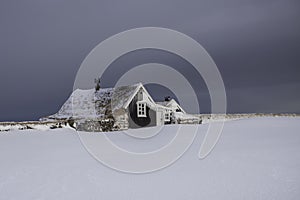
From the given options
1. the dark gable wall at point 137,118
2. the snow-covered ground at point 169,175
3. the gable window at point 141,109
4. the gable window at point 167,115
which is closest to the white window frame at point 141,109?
the gable window at point 141,109

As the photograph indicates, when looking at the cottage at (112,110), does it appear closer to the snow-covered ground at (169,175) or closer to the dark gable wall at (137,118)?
the dark gable wall at (137,118)

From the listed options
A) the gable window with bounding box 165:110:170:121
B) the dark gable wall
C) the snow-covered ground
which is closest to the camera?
the snow-covered ground

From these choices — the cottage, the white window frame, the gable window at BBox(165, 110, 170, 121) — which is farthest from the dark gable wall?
the gable window at BBox(165, 110, 170, 121)

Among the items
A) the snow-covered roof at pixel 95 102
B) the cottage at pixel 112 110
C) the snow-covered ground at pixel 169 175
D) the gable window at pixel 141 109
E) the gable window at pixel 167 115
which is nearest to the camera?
the snow-covered ground at pixel 169 175

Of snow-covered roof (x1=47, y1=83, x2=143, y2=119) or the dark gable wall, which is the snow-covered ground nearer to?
snow-covered roof (x1=47, y1=83, x2=143, y2=119)

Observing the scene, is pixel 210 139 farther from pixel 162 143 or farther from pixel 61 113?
pixel 61 113

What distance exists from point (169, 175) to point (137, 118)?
18113 mm

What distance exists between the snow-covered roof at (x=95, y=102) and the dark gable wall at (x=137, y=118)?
1008 millimetres

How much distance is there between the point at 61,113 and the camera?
26109mm

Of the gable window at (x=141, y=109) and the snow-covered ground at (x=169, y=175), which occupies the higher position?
the gable window at (x=141, y=109)

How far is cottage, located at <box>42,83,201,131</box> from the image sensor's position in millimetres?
22000

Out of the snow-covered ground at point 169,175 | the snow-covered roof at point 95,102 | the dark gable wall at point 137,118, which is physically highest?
the snow-covered roof at point 95,102

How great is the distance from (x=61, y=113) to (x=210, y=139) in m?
19.7

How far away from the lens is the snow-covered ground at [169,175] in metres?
5.68
